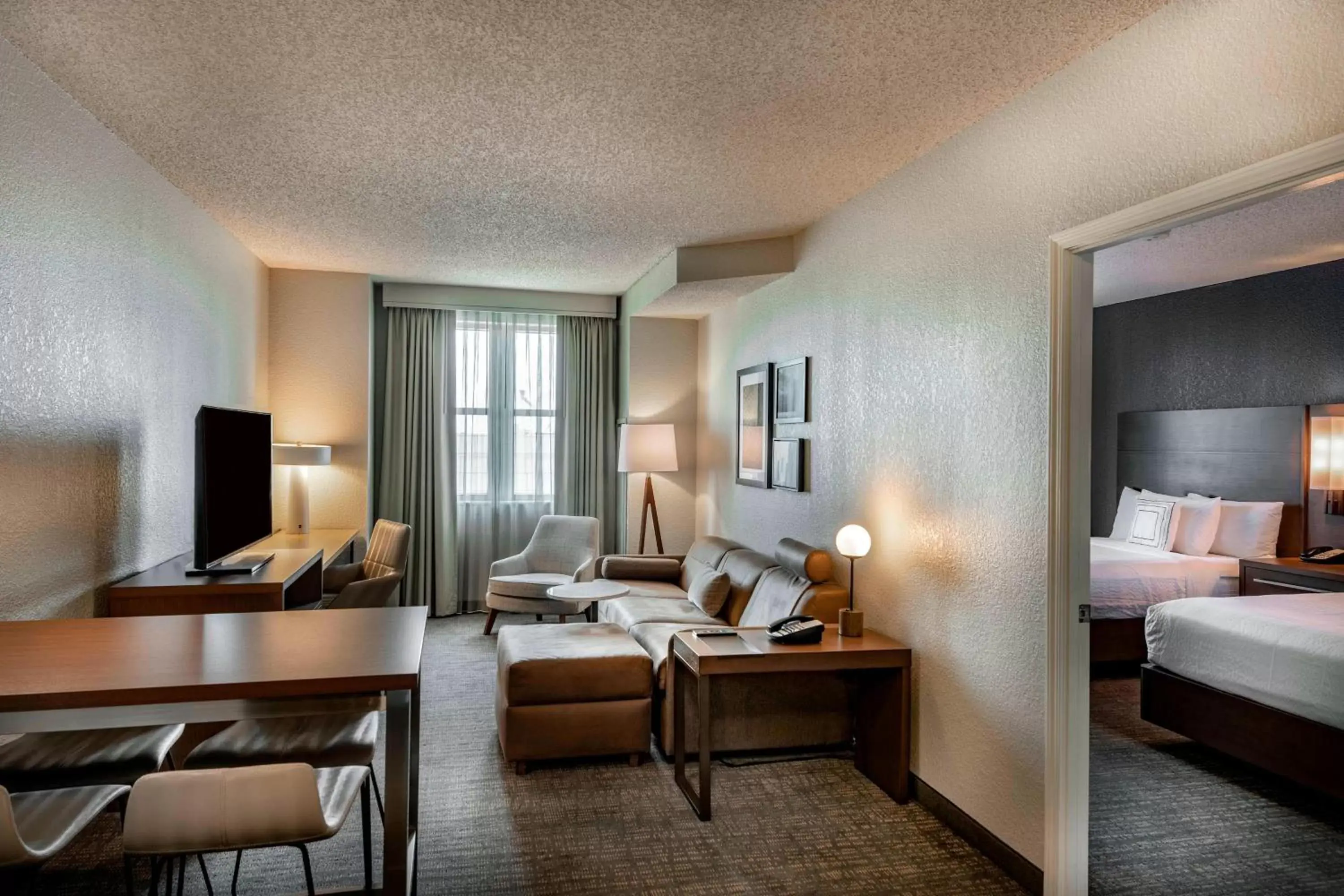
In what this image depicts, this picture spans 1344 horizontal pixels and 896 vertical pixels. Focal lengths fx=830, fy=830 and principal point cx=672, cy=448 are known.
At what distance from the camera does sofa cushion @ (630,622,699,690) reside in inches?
149

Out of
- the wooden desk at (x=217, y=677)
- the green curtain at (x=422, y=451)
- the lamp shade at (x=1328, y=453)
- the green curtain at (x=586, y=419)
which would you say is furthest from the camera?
the green curtain at (x=586, y=419)

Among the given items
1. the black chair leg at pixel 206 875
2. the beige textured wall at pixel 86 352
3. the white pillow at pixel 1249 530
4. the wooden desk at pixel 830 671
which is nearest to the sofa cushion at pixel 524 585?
the beige textured wall at pixel 86 352

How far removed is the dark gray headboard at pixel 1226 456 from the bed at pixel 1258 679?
1236mm

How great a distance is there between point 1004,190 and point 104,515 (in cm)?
355

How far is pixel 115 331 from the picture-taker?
129 inches

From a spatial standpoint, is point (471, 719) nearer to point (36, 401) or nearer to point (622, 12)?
point (36, 401)

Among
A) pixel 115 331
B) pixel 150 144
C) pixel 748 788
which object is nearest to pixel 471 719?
pixel 748 788

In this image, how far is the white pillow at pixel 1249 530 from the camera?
528 centimetres

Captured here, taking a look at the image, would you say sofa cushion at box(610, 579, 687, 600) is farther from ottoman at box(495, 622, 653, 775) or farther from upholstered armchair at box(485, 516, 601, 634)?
ottoman at box(495, 622, 653, 775)

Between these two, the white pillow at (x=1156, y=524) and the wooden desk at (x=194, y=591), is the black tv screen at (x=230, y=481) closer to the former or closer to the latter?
the wooden desk at (x=194, y=591)

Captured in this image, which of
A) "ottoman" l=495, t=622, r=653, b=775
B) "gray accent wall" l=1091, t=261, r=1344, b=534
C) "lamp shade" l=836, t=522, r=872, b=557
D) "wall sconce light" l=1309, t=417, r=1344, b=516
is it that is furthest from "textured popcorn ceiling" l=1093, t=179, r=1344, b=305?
"ottoman" l=495, t=622, r=653, b=775

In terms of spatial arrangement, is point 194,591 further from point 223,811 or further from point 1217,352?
point 1217,352

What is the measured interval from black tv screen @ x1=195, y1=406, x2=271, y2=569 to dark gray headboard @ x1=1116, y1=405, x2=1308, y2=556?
19.7 feet

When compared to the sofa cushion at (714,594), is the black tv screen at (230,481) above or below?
above
